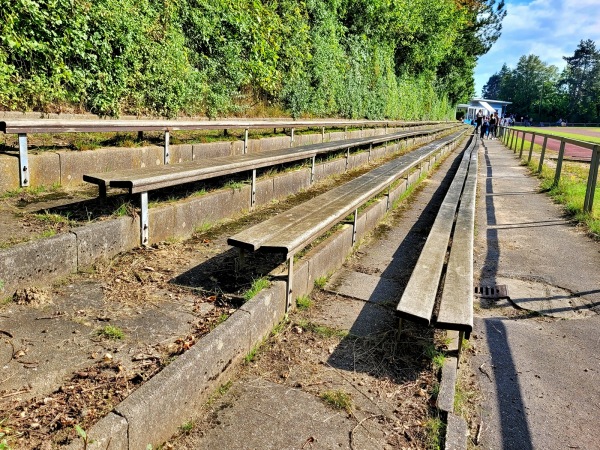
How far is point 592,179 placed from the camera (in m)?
7.05

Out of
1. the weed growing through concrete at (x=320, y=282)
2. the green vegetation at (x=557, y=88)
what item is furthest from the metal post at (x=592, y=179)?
the green vegetation at (x=557, y=88)

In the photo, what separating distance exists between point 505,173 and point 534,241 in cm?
816

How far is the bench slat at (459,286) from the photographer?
8.90 ft

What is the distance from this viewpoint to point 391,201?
24.2 feet

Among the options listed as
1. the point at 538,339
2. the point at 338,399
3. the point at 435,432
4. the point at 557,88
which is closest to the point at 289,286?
the point at 338,399

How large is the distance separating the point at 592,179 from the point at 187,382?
282 inches

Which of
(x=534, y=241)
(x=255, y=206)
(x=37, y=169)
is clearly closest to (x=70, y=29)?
(x=37, y=169)

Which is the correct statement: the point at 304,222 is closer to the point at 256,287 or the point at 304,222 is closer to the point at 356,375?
the point at 256,287

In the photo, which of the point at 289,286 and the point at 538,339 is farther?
the point at 538,339

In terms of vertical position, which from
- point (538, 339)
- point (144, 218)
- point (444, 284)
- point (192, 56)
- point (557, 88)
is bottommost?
point (538, 339)

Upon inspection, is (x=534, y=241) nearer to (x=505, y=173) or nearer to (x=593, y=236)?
(x=593, y=236)

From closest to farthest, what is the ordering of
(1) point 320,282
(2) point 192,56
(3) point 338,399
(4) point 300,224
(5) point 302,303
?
1. (3) point 338,399
2. (5) point 302,303
3. (4) point 300,224
4. (1) point 320,282
5. (2) point 192,56

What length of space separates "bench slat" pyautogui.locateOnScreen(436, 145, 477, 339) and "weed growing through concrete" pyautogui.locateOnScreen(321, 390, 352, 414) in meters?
0.71

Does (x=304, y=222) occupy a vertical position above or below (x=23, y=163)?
below
